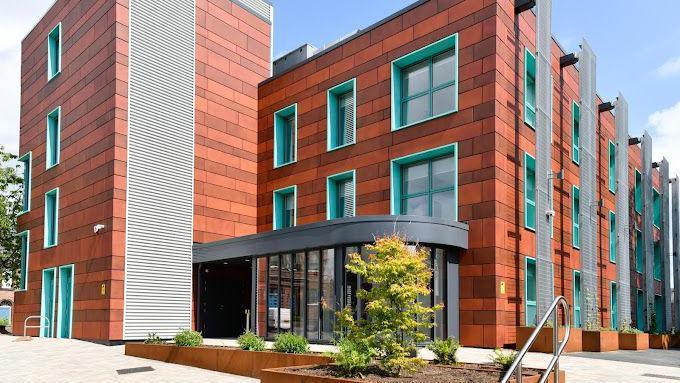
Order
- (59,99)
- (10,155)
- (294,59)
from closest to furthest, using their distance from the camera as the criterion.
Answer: (59,99), (294,59), (10,155)

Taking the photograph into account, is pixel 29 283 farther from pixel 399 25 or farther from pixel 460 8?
pixel 460 8

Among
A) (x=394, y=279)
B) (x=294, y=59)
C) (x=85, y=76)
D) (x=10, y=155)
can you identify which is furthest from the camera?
(x=10, y=155)

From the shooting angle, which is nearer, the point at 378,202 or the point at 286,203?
the point at 378,202

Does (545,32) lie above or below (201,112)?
above

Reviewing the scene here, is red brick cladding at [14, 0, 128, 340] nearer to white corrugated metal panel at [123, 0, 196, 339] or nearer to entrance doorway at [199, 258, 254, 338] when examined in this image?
white corrugated metal panel at [123, 0, 196, 339]

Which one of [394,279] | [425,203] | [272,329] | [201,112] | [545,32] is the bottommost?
[272,329]

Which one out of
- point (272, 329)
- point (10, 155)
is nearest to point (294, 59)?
point (272, 329)

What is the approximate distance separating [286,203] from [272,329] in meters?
6.95

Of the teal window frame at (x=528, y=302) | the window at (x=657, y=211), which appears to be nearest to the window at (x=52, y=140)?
the teal window frame at (x=528, y=302)

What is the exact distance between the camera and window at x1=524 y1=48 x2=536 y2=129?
811 inches

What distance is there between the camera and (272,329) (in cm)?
2020

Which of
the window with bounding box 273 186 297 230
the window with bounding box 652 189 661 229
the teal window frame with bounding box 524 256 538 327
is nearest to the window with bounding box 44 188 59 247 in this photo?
the window with bounding box 273 186 297 230

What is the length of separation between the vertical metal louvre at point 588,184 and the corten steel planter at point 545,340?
14.2 feet

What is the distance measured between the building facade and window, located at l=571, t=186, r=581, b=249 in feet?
0.60
